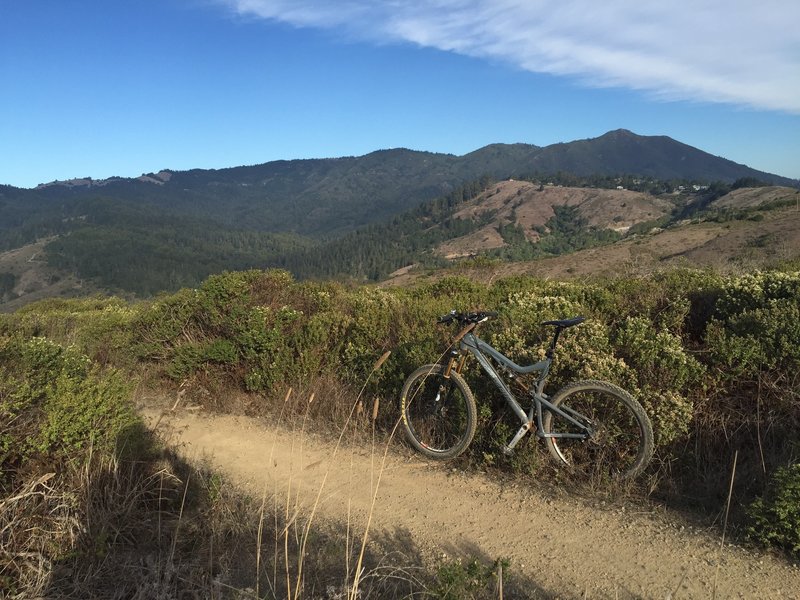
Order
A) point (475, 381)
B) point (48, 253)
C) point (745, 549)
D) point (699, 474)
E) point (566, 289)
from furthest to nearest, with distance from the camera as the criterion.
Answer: point (48, 253) → point (566, 289) → point (475, 381) → point (699, 474) → point (745, 549)

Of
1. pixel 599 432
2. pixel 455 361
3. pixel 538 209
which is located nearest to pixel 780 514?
pixel 599 432

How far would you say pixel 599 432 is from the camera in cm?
401

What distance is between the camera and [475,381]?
4898mm

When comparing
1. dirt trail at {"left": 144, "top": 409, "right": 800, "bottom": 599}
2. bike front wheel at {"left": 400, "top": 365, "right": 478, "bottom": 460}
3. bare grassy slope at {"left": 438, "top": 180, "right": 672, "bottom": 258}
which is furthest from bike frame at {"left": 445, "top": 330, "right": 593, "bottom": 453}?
bare grassy slope at {"left": 438, "top": 180, "right": 672, "bottom": 258}

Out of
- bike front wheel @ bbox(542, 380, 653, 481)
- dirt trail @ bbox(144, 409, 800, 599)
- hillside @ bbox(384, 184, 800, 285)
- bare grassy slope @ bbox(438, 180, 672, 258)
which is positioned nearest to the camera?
dirt trail @ bbox(144, 409, 800, 599)

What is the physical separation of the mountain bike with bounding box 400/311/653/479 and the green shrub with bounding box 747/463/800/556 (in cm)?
74

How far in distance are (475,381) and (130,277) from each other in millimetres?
168953

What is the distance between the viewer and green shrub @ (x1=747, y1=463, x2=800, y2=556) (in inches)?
124

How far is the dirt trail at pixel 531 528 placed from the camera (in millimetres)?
3062

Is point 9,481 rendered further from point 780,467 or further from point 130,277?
point 130,277

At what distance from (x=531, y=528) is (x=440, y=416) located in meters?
1.37

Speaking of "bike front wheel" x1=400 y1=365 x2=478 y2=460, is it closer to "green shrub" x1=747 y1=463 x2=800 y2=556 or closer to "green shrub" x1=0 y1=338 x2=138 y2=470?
"green shrub" x1=747 y1=463 x2=800 y2=556

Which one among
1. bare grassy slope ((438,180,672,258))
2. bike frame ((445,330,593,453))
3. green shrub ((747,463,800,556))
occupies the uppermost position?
bare grassy slope ((438,180,672,258))

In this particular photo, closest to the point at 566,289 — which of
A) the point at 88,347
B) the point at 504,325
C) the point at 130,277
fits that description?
the point at 504,325
